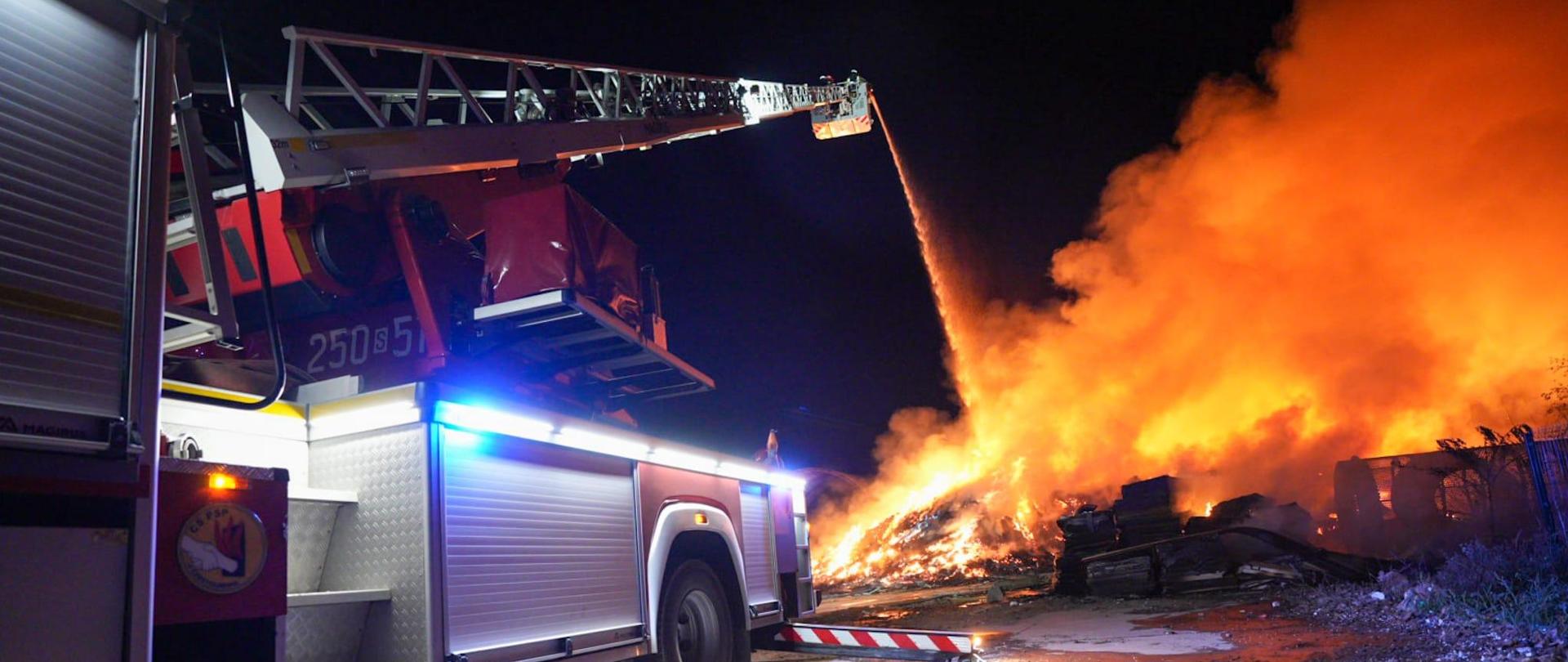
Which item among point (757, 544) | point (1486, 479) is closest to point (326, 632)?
point (757, 544)

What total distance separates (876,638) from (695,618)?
1812 mm

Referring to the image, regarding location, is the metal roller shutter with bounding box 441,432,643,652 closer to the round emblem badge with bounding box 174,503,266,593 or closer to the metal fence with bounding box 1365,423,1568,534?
the round emblem badge with bounding box 174,503,266,593

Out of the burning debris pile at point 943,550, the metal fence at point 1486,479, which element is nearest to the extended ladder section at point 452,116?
the metal fence at point 1486,479

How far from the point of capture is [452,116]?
988cm

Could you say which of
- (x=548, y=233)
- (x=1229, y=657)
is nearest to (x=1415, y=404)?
(x=1229, y=657)

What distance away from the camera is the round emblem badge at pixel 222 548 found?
2.98 m

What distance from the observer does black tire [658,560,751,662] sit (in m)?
6.01

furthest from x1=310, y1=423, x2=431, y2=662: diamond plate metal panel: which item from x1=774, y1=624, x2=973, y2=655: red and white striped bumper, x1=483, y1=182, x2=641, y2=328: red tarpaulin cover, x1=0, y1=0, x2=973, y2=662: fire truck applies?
x1=774, y1=624, x2=973, y2=655: red and white striped bumper

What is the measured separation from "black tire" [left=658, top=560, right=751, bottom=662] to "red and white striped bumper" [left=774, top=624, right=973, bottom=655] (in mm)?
820

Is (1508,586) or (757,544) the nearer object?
(757,544)

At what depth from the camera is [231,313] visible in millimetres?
3170

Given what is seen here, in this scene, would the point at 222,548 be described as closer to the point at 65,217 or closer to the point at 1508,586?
the point at 65,217

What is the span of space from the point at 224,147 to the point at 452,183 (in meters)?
1.34

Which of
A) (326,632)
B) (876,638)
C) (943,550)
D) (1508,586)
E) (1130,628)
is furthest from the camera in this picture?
(943,550)
